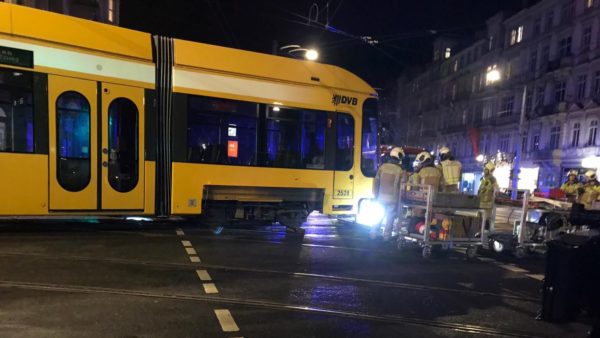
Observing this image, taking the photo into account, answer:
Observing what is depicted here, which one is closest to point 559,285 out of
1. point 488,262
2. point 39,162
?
point 488,262

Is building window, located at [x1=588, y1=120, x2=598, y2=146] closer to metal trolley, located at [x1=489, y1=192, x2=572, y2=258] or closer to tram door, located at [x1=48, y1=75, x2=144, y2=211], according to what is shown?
metal trolley, located at [x1=489, y1=192, x2=572, y2=258]

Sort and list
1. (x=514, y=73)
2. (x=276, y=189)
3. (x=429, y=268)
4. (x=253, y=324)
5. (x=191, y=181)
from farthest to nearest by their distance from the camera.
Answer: (x=514, y=73) < (x=276, y=189) < (x=191, y=181) < (x=429, y=268) < (x=253, y=324)

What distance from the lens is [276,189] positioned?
9828mm

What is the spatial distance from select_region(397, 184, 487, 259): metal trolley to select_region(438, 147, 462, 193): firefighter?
0.76 m

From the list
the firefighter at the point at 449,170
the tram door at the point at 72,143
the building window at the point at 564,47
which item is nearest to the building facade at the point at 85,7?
the tram door at the point at 72,143

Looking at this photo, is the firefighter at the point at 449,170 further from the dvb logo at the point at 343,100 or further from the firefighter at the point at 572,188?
the firefighter at the point at 572,188

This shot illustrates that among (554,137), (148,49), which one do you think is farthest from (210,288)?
(554,137)

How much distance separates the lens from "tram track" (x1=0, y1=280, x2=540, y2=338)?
473 centimetres

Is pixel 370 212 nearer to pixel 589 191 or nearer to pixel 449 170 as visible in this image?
pixel 449 170

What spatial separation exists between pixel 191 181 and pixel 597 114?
35.2 m

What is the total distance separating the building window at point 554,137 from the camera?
37.7 meters

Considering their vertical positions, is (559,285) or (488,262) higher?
(559,285)

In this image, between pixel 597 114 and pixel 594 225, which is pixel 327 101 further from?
pixel 597 114

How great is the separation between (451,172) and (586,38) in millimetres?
34277
